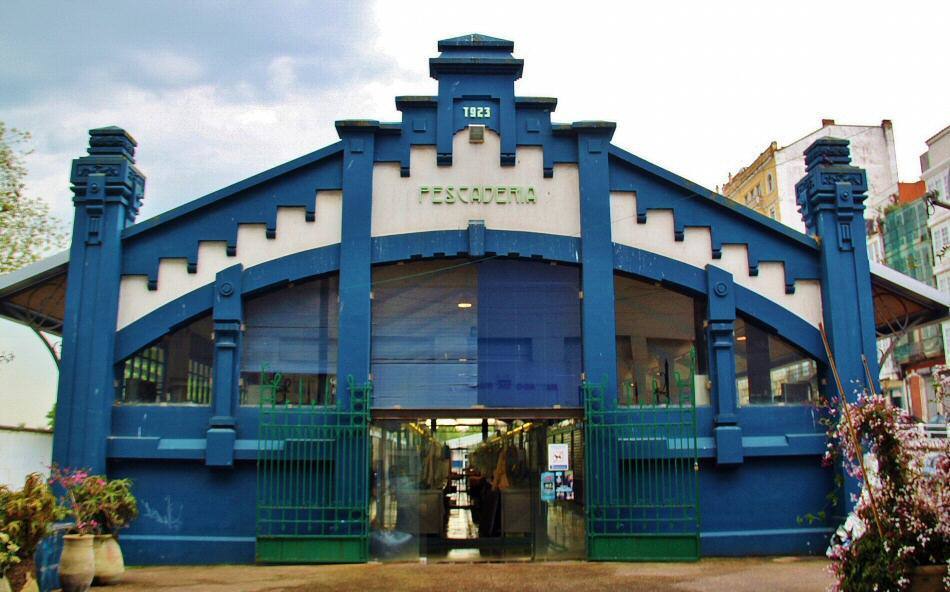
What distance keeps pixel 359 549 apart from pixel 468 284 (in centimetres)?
494

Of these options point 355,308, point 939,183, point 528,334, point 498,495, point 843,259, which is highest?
point 939,183

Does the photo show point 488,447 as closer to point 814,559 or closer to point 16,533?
point 814,559

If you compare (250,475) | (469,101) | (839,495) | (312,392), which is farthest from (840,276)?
(250,475)

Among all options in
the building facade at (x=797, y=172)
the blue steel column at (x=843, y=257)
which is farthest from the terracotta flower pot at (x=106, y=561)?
the building facade at (x=797, y=172)

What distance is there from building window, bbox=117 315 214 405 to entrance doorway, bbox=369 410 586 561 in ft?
10.7

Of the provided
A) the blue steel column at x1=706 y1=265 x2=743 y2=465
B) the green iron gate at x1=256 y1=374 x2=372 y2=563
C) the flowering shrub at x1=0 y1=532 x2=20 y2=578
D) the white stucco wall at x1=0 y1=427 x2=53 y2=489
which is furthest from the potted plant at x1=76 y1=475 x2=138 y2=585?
the blue steel column at x1=706 y1=265 x2=743 y2=465

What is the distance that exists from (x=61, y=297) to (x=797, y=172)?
54.0 m

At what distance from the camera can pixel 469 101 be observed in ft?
53.1

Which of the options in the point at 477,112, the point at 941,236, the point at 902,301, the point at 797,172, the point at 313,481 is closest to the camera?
the point at 313,481

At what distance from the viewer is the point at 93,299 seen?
15031 millimetres

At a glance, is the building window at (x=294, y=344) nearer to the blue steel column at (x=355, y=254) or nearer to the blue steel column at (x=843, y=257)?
the blue steel column at (x=355, y=254)

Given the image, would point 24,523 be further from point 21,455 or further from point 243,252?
point 243,252

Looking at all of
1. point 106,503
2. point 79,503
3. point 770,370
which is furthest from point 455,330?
point 79,503

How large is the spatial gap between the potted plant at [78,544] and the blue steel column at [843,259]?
12.2 m
